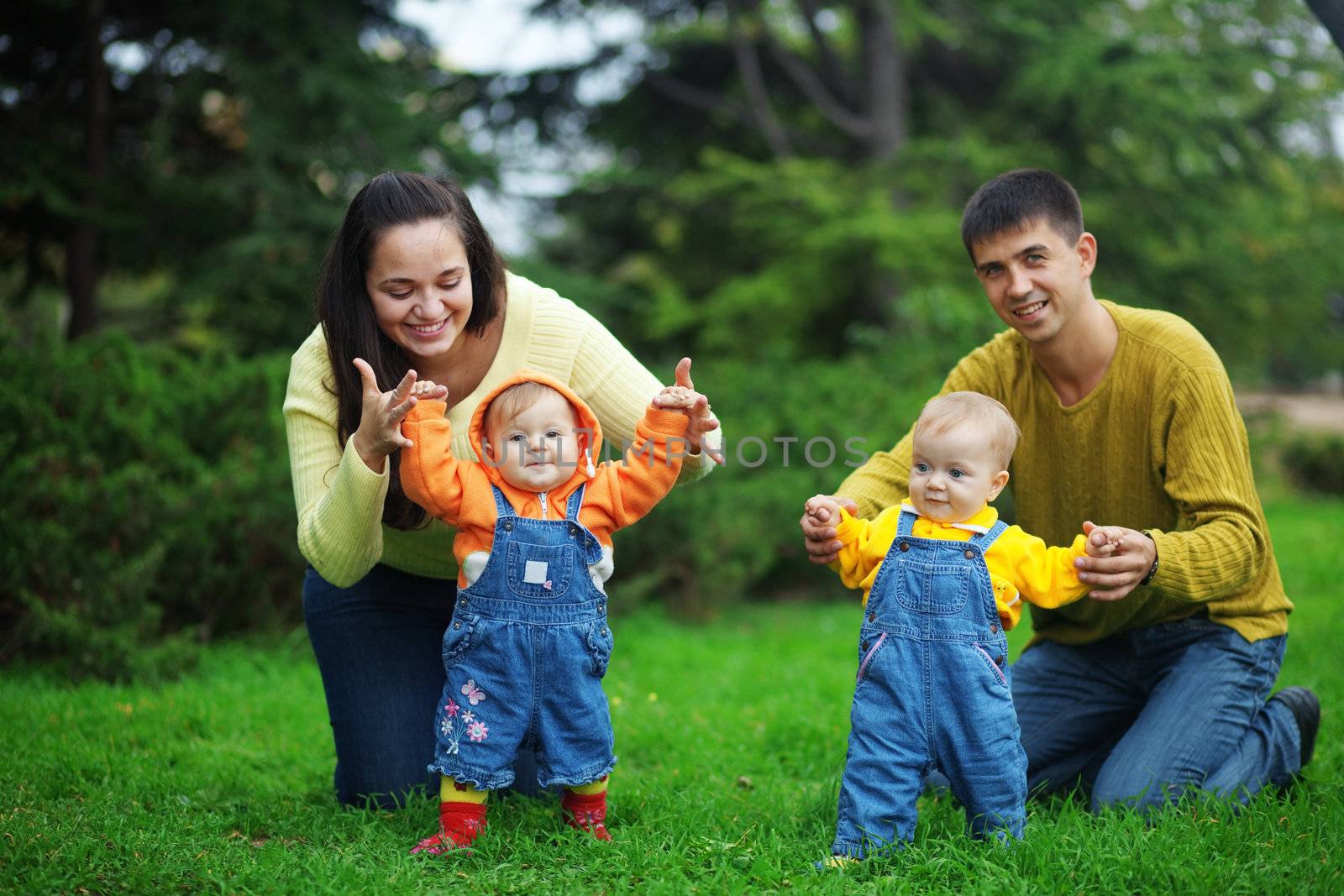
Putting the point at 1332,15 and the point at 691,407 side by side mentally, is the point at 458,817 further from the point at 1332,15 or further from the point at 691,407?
the point at 1332,15

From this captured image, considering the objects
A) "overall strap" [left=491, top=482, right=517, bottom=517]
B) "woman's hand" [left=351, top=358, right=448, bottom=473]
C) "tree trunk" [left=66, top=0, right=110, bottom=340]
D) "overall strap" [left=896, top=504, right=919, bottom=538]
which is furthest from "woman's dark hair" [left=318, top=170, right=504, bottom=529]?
"tree trunk" [left=66, top=0, right=110, bottom=340]

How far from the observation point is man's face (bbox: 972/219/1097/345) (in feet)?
10.6

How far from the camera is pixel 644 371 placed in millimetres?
3477

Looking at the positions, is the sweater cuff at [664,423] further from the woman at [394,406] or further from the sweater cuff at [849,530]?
the sweater cuff at [849,530]

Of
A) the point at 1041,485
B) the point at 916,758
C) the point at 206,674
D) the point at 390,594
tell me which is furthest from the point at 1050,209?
the point at 206,674

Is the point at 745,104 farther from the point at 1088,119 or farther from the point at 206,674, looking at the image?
the point at 206,674

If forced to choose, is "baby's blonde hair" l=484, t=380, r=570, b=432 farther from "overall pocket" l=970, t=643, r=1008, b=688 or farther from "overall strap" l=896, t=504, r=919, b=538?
"overall pocket" l=970, t=643, r=1008, b=688

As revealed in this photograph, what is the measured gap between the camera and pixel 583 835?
116 inches

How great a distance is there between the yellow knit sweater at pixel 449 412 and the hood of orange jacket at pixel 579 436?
295mm

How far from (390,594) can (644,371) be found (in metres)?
1.08

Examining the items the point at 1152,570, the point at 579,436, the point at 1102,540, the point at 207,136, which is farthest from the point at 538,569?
the point at 207,136

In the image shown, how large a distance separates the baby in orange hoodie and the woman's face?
0.32 meters

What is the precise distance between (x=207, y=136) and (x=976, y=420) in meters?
8.60

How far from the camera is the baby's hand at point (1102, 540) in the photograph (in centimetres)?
271
